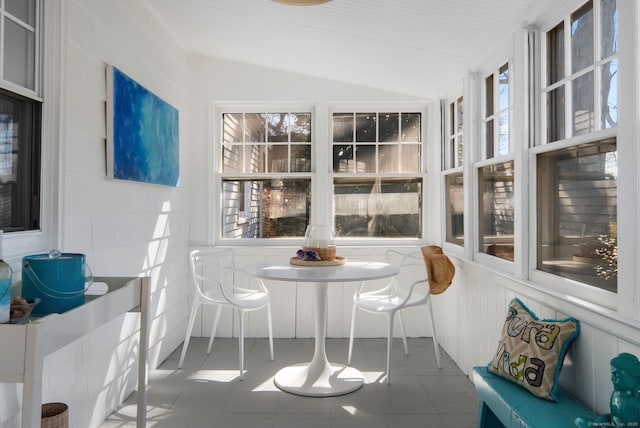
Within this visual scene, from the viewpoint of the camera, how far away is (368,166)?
428cm

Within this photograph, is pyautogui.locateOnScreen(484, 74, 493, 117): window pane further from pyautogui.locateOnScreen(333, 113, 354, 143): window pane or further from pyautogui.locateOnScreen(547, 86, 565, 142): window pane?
pyautogui.locateOnScreen(333, 113, 354, 143): window pane

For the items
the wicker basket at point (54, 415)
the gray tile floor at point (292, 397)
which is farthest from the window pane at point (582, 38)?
the wicker basket at point (54, 415)

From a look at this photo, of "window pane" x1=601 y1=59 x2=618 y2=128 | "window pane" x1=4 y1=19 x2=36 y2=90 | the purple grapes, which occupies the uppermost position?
"window pane" x1=4 y1=19 x2=36 y2=90

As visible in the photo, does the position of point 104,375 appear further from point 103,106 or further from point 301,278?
point 103,106

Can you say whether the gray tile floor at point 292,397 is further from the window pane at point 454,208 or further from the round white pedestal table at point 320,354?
the window pane at point 454,208

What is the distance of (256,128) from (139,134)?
1550 mm

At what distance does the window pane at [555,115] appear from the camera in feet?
7.16

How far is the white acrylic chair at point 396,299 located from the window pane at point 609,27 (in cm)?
185

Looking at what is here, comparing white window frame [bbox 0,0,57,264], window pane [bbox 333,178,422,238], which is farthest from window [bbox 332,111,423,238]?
white window frame [bbox 0,0,57,264]

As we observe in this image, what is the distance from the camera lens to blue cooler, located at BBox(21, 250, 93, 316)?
156 centimetres

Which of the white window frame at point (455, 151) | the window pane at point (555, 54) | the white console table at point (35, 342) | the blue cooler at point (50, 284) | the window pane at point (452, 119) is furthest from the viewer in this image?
the window pane at point (452, 119)

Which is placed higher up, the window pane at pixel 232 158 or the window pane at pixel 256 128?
the window pane at pixel 256 128

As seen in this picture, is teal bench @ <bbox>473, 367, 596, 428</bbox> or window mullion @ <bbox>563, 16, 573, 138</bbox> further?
window mullion @ <bbox>563, 16, 573, 138</bbox>

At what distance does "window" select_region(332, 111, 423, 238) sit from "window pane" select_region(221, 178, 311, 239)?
0.34 m
